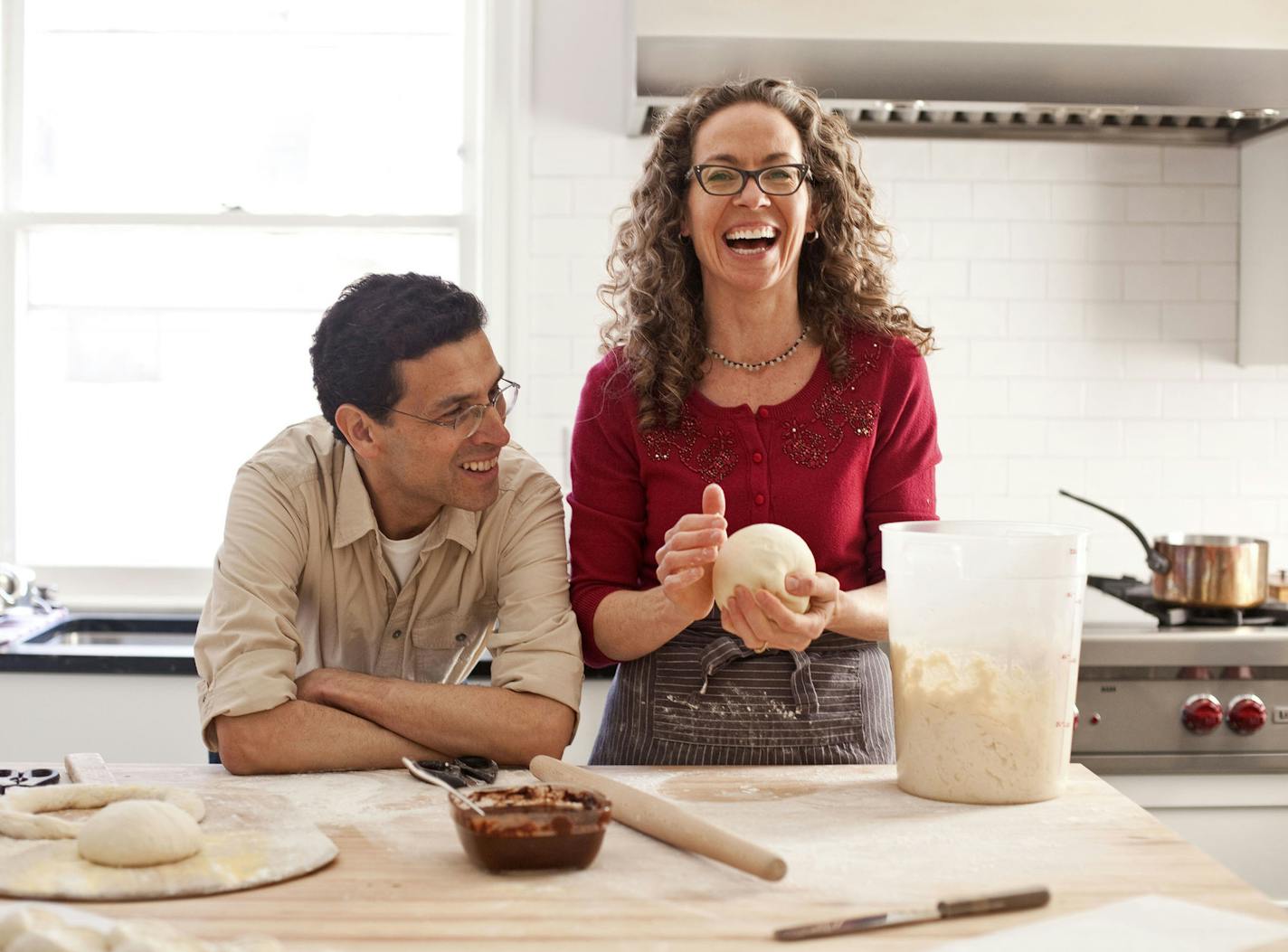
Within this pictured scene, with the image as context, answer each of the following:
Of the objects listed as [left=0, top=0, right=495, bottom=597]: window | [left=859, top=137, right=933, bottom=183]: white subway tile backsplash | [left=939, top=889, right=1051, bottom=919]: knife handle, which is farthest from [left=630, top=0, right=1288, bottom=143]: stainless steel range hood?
[left=939, top=889, right=1051, bottom=919]: knife handle

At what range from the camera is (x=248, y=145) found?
346cm

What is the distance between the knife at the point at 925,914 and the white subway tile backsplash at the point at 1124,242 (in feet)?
Answer: 8.17

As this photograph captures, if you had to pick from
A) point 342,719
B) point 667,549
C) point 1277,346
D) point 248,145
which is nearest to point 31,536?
point 248,145

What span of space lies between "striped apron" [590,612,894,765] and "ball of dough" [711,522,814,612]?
11.6 inches

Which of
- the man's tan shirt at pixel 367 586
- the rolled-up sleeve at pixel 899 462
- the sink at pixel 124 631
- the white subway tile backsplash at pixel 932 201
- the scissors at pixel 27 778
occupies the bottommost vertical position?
the sink at pixel 124 631

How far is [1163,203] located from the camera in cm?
330

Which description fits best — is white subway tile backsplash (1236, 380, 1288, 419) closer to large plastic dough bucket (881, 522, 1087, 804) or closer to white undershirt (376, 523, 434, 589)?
large plastic dough bucket (881, 522, 1087, 804)

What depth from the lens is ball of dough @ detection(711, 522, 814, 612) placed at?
4.91 ft

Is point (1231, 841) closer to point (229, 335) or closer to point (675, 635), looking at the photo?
point (675, 635)

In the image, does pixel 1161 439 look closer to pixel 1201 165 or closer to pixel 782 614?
pixel 1201 165

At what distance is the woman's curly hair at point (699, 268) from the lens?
1.94 meters

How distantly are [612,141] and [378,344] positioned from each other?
1.55 meters

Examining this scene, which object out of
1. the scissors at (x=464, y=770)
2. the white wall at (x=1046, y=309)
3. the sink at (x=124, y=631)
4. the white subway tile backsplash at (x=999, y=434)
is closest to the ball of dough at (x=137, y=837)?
the scissors at (x=464, y=770)

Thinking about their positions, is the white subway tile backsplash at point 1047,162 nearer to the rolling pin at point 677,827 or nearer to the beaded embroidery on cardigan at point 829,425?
the beaded embroidery on cardigan at point 829,425
